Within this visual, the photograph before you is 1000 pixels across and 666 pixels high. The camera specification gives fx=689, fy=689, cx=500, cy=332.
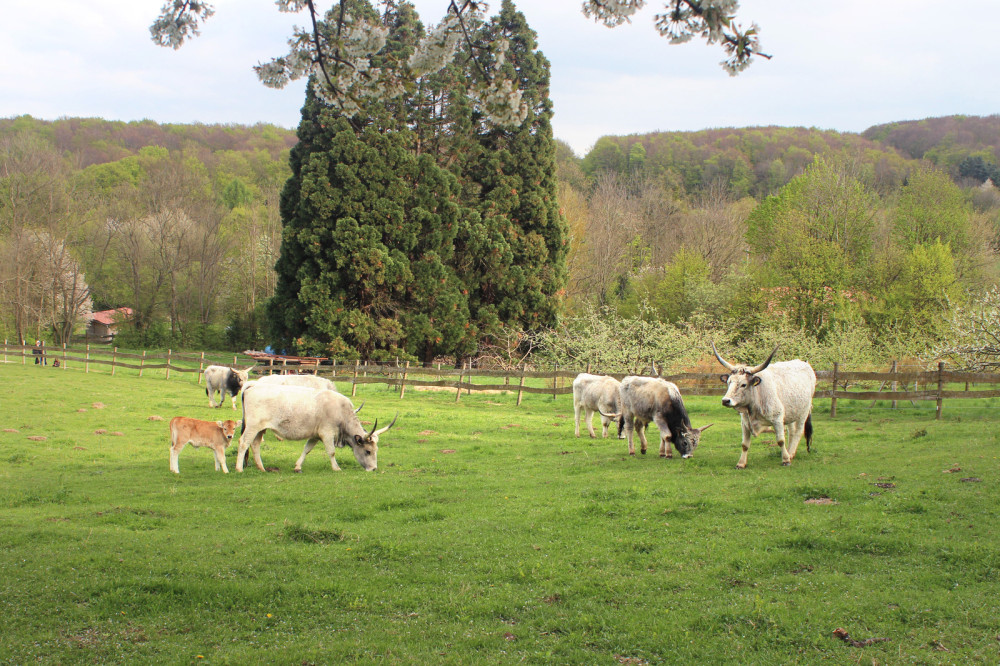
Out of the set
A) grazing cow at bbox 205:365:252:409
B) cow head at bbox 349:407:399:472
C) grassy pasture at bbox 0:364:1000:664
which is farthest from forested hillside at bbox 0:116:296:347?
cow head at bbox 349:407:399:472

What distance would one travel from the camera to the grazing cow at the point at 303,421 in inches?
450

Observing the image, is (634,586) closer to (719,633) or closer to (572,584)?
(572,584)

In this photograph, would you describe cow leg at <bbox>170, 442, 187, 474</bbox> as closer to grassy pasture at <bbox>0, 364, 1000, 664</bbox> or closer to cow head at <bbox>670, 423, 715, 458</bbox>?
grassy pasture at <bbox>0, 364, 1000, 664</bbox>

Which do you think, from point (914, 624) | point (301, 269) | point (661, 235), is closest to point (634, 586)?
point (914, 624)

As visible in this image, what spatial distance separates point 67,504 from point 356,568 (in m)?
4.72

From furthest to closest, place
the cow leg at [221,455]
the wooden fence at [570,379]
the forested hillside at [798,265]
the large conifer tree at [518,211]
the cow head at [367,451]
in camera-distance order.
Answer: the large conifer tree at [518,211]
the forested hillside at [798,265]
the wooden fence at [570,379]
the cow head at [367,451]
the cow leg at [221,455]

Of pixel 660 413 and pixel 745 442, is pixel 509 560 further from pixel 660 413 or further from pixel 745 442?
pixel 660 413

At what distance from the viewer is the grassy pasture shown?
187 inches

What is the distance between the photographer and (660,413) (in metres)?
12.5

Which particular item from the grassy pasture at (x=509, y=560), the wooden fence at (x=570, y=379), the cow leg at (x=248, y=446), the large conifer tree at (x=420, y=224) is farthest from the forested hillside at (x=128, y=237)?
the grassy pasture at (x=509, y=560)

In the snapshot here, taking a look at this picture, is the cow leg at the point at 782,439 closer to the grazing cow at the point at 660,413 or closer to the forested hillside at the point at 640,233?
the grazing cow at the point at 660,413

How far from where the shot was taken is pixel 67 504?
8.65m

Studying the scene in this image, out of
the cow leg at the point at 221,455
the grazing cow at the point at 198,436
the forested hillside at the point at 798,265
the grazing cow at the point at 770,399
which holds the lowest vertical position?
the cow leg at the point at 221,455

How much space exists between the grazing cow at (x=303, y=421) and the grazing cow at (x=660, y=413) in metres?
4.80
